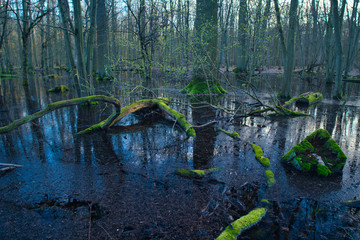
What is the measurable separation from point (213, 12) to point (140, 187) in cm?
1192

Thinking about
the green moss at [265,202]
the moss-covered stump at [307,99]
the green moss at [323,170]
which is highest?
the moss-covered stump at [307,99]

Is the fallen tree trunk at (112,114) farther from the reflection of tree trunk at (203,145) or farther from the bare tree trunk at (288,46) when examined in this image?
the bare tree trunk at (288,46)

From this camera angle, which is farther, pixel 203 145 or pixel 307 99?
pixel 307 99

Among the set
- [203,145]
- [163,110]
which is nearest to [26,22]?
[163,110]

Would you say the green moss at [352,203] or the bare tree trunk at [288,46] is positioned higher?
the bare tree trunk at [288,46]

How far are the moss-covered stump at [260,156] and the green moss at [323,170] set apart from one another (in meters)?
0.92

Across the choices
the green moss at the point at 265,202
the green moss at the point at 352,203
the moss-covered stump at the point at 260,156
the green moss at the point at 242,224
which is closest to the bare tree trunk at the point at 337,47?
the moss-covered stump at the point at 260,156

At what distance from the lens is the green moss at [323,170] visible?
14.1ft

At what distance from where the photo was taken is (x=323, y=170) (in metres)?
4.32

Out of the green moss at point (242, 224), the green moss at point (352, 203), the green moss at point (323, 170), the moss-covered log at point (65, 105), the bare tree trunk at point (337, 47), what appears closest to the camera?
the green moss at point (242, 224)

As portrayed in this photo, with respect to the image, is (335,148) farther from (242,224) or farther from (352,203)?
(242,224)

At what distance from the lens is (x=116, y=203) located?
354 centimetres

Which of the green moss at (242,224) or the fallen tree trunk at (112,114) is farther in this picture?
the fallen tree trunk at (112,114)

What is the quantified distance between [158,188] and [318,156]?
328 centimetres
